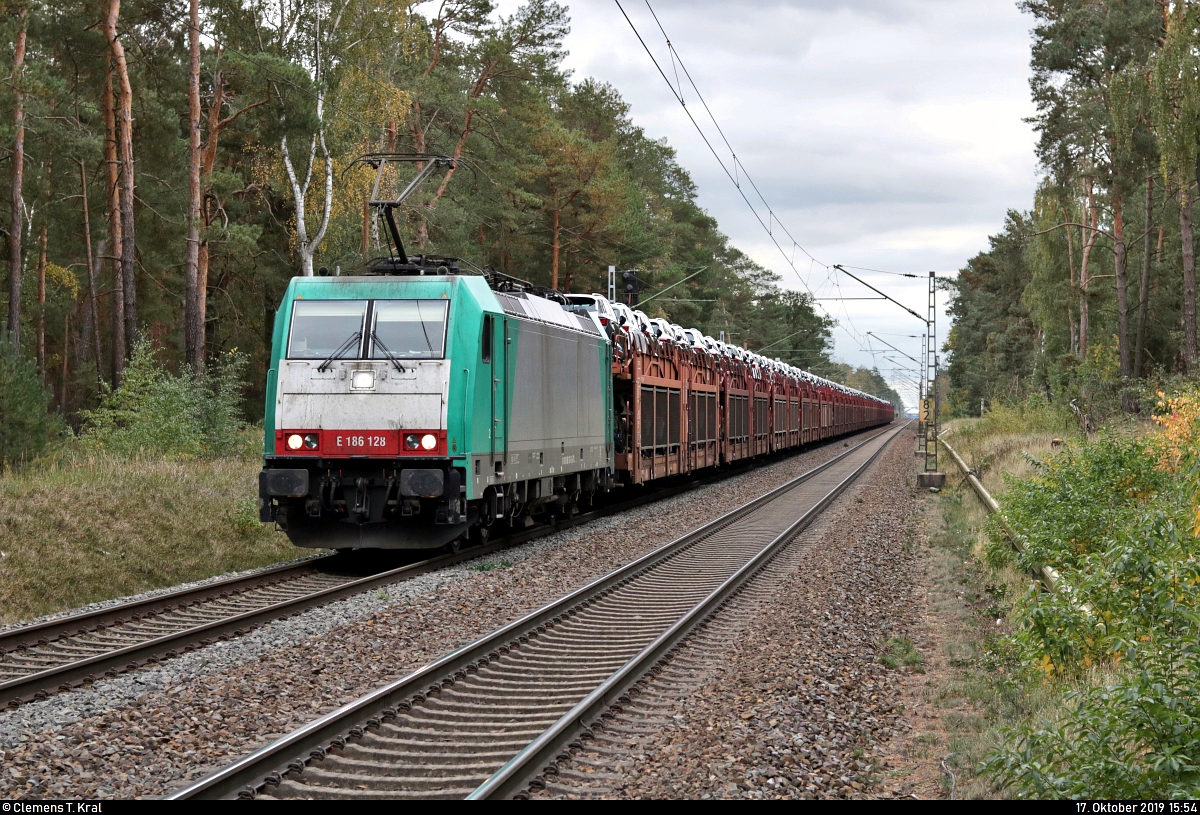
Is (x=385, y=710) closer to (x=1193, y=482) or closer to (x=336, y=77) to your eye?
(x=1193, y=482)

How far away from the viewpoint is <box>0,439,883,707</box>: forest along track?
7379 millimetres

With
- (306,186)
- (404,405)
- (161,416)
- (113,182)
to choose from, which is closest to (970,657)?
(404,405)

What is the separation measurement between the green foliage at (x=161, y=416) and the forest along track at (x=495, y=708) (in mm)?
10002

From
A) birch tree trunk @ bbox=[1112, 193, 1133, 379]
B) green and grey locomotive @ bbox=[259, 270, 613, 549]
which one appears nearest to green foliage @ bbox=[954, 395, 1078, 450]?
birch tree trunk @ bbox=[1112, 193, 1133, 379]

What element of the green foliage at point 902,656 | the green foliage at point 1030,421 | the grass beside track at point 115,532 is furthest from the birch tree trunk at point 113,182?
the green foliage at point 1030,421

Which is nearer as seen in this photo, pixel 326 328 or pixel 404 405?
pixel 404 405

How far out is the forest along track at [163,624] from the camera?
24.2 feet

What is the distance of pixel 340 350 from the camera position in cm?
1222

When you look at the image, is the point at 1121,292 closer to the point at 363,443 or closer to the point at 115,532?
the point at 363,443

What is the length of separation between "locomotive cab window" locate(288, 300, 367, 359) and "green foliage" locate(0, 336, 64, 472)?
214 inches

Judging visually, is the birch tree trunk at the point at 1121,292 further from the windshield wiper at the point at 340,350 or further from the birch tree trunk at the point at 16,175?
the birch tree trunk at the point at 16,175

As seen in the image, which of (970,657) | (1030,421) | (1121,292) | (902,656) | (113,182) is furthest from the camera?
(1121,292)

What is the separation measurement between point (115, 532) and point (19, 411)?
175 inches

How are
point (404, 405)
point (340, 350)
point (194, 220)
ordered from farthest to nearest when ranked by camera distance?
point (194, 220) < point (340, 350) < point (404, 405)
